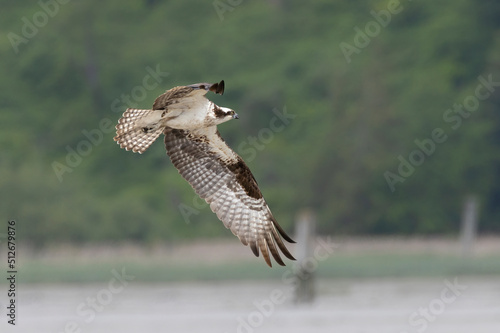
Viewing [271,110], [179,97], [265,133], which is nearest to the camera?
[179,97]

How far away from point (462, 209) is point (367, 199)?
2.45 metres

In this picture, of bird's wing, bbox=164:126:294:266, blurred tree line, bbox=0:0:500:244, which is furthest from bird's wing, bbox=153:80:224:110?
blurred tree line, bbox=0:0:500:244

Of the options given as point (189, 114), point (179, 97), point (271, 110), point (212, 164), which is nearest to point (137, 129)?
point (189, 114)

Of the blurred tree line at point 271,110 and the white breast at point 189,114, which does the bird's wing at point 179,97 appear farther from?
the blurred tree line at point 271,110

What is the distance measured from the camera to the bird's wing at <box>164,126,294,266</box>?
38.3 ft

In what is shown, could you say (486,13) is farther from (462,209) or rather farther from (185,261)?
(185,261)

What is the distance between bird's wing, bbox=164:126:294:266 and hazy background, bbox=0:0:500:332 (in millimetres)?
12731

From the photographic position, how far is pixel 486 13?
123 feet

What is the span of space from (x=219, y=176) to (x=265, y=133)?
2189 cm

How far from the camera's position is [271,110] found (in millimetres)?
35500

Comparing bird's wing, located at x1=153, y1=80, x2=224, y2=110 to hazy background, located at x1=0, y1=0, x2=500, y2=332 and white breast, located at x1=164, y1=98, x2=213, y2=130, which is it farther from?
hazy background, located at x1=0, y1=0, x2=500, y2=332

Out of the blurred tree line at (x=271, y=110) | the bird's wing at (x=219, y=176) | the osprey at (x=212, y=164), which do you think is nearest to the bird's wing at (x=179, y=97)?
the osprey at (x=212, y=164)

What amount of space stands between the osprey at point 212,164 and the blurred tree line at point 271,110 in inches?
704

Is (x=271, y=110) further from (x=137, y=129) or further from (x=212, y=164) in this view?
(x=137, y=129)
